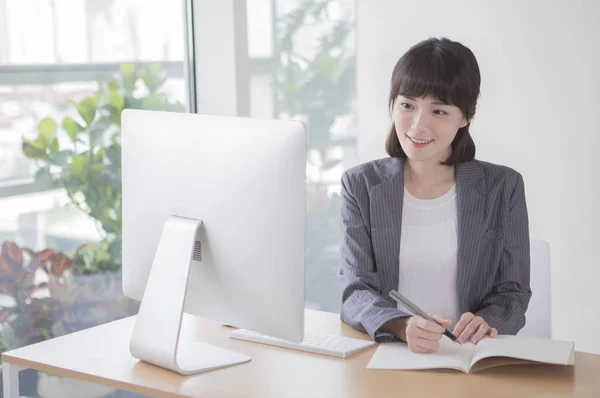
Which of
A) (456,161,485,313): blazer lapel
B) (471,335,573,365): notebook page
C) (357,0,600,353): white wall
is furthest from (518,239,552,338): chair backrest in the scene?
(357,0,600,353): white wall

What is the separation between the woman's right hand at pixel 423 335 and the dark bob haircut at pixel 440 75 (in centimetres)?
59

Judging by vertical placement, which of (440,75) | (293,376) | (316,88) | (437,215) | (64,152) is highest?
(440,75)

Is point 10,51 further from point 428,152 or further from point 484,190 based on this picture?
point 484,190

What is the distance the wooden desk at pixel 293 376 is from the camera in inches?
61.9

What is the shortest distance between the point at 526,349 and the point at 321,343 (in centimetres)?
45

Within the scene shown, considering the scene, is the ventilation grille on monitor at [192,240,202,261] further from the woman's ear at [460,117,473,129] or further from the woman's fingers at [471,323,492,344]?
the woman's ear at [460,117,473,129]

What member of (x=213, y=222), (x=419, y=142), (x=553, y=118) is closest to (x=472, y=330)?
(x=419, y=142)

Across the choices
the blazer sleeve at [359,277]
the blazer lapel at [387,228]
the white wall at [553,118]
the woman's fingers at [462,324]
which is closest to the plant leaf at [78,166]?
the blazer sleeve at [359,277]

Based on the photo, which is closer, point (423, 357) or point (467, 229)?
point (423, 357)

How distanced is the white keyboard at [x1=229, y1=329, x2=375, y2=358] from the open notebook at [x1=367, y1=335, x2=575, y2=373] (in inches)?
2.3

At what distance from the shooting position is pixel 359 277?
6.72ft

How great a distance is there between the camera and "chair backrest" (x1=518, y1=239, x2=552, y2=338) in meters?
2.14

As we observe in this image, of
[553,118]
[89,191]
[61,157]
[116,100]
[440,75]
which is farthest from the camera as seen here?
[553,118]

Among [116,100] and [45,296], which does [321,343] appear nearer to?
[45,296]
